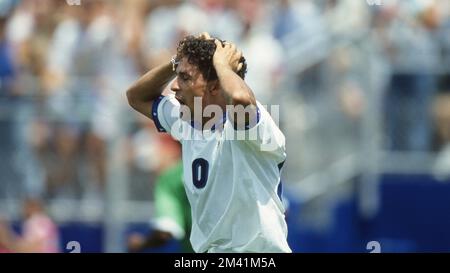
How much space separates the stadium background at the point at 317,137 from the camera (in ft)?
41.4

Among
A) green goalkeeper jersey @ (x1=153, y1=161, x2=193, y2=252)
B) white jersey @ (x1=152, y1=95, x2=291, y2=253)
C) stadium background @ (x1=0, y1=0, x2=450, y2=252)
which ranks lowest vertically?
white jersey @ (x1=152, y1=95, x2=291, y2=253)

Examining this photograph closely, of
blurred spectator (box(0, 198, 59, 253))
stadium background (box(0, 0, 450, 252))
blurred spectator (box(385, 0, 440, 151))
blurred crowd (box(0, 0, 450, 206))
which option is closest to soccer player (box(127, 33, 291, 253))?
blurred crowd (box(0, 0, 450, 206))

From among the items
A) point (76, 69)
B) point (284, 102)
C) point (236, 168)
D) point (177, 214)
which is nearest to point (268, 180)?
point (236, 168)

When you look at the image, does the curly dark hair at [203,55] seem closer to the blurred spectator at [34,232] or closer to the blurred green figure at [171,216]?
the blurred green figure at [171,216]

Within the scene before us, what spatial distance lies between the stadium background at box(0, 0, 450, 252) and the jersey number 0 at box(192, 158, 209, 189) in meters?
5.41

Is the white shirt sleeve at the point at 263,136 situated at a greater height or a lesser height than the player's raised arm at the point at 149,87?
lesser

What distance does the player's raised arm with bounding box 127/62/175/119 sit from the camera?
740cm

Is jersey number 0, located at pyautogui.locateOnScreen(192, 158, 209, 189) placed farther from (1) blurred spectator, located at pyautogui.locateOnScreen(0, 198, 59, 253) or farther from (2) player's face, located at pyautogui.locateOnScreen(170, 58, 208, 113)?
(1) blurred spectator, located at pyautogui.locateOnScreen(0, 198, 59, 253)

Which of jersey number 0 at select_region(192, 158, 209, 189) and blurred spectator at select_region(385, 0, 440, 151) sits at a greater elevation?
blurred spectator at select_region(385, 0, 440, 151)

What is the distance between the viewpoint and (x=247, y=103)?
6.52m

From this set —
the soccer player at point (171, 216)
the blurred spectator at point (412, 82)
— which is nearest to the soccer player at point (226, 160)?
the soccer player at point (171, 216)

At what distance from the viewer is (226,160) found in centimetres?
684

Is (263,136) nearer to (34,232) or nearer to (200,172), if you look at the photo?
(200,172)

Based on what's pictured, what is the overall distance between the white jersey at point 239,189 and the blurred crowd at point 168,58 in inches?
202
